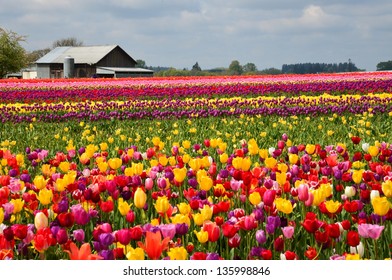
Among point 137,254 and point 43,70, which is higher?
point 43,70

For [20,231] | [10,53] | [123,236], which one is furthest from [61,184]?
[10,53]

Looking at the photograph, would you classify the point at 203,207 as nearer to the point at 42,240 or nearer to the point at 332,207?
the point at 332,207

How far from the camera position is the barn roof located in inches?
2660

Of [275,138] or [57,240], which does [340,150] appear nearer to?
[57,240]

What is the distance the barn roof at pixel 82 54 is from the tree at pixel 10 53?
980 cm

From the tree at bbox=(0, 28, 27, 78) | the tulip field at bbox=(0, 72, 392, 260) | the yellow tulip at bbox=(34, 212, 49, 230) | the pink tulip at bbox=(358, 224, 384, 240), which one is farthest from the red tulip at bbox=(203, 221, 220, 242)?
the tree at bbox=(0, 28, 27, 78)

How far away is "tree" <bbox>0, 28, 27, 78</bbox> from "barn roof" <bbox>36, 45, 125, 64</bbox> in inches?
386

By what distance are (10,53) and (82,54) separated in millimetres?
13999

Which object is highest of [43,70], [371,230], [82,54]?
[82,54]

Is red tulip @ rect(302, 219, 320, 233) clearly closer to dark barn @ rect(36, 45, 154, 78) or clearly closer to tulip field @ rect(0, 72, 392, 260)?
tulip field @ rect(0, 72, 392, 260)

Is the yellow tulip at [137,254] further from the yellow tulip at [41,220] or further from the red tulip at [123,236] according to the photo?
the yellow tulip at [41,220]

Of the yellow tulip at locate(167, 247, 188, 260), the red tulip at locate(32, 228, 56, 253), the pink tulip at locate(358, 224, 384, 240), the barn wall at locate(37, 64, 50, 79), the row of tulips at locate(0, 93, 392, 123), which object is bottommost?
the row of tulips at locate(0, 93, 392, 123)

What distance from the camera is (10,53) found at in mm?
56438
